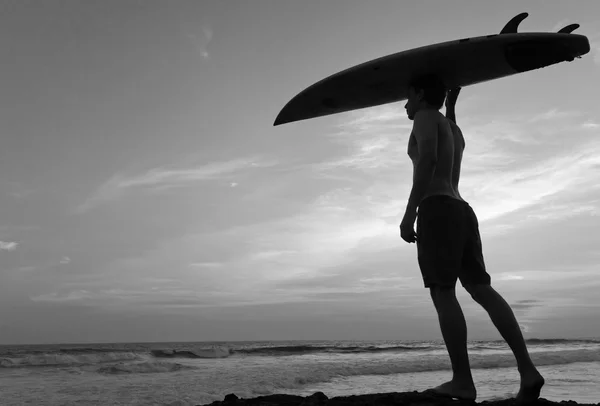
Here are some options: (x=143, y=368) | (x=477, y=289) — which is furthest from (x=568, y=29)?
(x=143, y=368)

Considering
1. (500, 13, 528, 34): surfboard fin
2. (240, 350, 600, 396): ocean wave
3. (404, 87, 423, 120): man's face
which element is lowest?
(240, 350, 600, 396): ocean wave

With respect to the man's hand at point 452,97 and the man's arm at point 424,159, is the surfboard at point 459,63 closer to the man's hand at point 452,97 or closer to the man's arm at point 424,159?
the man's hand at point 452,97

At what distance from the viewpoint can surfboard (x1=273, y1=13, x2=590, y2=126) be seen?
9.93ft

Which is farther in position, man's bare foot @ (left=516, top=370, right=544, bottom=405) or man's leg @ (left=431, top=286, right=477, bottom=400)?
man's leg @ (left=431, top=286, right=477, bottom=400)

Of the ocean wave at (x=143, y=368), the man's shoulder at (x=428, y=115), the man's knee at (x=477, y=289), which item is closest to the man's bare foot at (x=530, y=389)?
the man's knee at (x=477, y=289)

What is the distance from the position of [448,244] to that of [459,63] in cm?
116

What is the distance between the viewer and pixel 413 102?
325 cm

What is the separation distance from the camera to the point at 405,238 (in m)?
3.01

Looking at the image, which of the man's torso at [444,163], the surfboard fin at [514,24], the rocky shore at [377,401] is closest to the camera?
the rocky shore at [377,401]

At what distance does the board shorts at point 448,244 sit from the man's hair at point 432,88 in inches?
25.1

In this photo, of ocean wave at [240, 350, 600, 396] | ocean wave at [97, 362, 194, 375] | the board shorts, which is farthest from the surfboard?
ocean wave at [97, 362, 194, 375]

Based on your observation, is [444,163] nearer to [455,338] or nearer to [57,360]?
[455,338]

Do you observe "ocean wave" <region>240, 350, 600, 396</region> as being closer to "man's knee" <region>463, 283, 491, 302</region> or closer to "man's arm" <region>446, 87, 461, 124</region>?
"man's knee" <region>463, 283, 491, 302</region>

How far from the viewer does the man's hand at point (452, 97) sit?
11.4 feet
